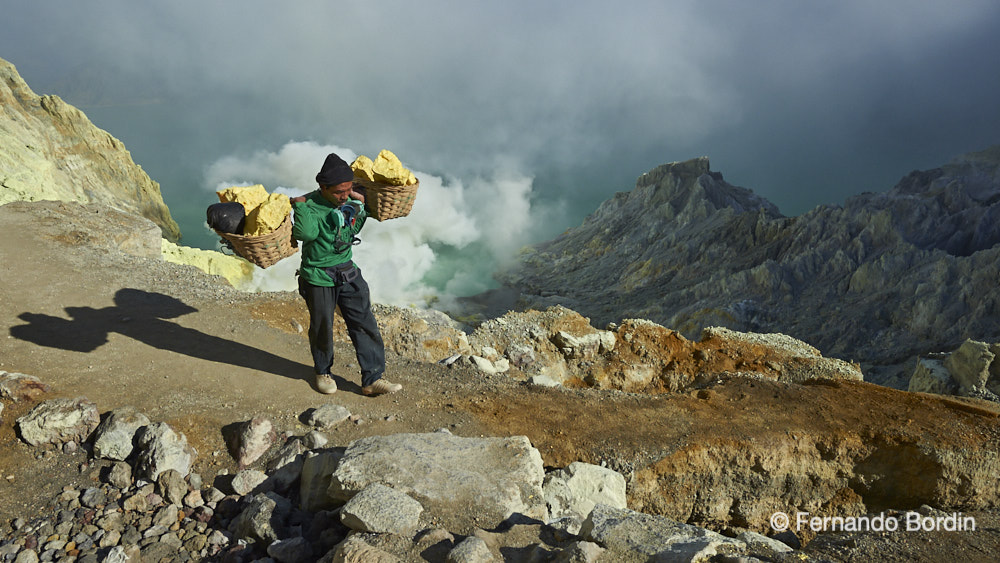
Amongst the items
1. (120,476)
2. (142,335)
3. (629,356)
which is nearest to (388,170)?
(120,476)

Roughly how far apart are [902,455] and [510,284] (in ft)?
174

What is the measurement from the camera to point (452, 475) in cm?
414

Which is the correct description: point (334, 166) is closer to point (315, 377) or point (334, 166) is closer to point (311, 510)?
point (315, 377)

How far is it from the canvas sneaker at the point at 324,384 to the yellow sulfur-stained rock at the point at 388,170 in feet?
7.58

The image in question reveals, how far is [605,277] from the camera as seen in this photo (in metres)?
54.3

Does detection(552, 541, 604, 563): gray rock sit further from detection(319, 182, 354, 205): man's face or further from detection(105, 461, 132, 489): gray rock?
detection(319, 182, 354, 205): man's face

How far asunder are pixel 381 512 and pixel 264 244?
2.63 m

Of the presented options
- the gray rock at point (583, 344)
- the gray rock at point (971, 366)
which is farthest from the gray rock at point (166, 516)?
the gray rock at point (971, 366)

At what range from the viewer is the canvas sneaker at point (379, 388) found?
6172 mm

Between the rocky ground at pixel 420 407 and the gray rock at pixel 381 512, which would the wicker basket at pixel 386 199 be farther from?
the gray rock at pixel 381 512

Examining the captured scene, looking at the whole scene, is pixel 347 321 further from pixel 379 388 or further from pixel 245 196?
pixel 245 196

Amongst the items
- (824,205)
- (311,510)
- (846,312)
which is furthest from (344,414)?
(824,205)

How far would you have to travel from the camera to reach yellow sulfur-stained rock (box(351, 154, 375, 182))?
5.52 meters

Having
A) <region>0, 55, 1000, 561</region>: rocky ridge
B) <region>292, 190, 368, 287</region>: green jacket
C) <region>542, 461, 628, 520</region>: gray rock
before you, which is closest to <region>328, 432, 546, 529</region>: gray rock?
<region>0, 55, 1000, 561</region>: rocky ridge
